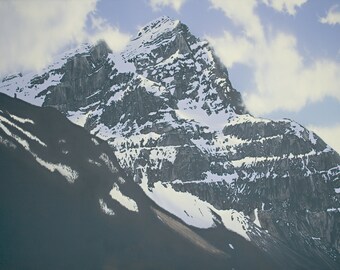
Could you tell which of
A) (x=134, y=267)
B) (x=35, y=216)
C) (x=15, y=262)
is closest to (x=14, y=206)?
(x=35, y=216)

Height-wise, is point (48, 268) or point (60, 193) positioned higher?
point (60, 193)

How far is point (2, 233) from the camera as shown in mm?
162000

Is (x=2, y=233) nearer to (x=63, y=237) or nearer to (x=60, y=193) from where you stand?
(x=63, y=237)

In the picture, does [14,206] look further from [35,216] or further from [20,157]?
[20,157]

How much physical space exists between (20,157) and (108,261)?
4124 centimetres

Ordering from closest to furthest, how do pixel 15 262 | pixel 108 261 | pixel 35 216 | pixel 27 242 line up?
pixel 15 262 < pixel 27 242 < pixel 35 216 < pixel 108 261

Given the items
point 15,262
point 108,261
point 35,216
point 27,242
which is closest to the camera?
point 15,262

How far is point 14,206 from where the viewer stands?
174125mm

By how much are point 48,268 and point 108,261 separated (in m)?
30.8

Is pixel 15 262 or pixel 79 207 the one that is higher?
pixel 79 207

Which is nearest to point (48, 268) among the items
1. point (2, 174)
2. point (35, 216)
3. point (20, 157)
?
point (35, 216)

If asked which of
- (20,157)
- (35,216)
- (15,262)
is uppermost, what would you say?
(20,157)

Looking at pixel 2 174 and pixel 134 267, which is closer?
pixel 2 174

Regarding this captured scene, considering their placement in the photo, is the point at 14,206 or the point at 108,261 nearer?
the point at 14,206
